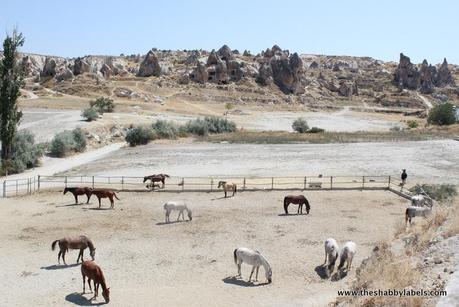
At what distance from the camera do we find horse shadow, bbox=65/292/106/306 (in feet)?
48.5

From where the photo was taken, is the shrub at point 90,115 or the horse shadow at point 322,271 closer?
the horse shadow at point 322,271

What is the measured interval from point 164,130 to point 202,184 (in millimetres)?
29475

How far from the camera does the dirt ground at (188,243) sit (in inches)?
614

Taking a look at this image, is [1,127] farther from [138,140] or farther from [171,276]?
[171,276]

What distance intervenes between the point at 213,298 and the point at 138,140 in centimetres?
4299

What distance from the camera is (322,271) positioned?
17.4 metres

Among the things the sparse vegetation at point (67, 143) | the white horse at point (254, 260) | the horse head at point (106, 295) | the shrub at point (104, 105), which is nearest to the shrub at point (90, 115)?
the shrub at point (104, 105)

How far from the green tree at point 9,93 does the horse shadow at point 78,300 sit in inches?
993

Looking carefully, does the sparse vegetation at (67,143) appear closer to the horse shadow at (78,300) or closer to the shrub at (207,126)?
the shrub at (207,126)

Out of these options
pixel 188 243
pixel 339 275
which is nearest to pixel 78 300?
pixel 188 243

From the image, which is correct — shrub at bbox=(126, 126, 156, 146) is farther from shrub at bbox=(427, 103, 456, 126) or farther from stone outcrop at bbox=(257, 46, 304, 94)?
stone outcrop at bbox=(257, 46, 304, 94)

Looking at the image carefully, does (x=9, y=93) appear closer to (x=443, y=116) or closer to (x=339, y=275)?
(x=339, y=275)

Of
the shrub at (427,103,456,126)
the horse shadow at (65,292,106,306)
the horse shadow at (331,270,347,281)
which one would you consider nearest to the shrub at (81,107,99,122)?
the horse shadow at (65,292,106,306)

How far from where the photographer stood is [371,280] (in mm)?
11938
